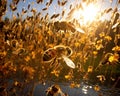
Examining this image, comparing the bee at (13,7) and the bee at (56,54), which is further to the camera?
the bee at (13,7)

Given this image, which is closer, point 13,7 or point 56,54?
point 56,54

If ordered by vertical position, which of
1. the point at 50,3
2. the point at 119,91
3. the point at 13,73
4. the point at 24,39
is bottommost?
the point at 119,91

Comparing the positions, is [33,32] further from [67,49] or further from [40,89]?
[67,49]

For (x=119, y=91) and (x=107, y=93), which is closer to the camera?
(x=107, y=93)

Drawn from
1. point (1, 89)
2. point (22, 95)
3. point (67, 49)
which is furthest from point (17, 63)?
point (67, 49)

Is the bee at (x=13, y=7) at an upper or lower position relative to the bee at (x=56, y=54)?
upper

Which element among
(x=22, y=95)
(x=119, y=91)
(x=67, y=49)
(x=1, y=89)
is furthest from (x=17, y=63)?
(x=67, y=49)

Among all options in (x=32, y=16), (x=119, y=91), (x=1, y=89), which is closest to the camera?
(x=1, y=89)

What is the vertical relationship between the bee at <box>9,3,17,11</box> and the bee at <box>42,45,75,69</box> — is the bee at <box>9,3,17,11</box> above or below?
above

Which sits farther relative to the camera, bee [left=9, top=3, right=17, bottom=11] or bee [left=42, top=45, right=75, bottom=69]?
bee [left=9, top=3, right=17, bottom=11]

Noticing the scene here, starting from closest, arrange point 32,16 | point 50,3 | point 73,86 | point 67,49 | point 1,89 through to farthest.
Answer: point 67,49 < point 1,89 < point 50,3 < point 32,16 < point 73,86

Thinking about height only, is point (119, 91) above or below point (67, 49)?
below
